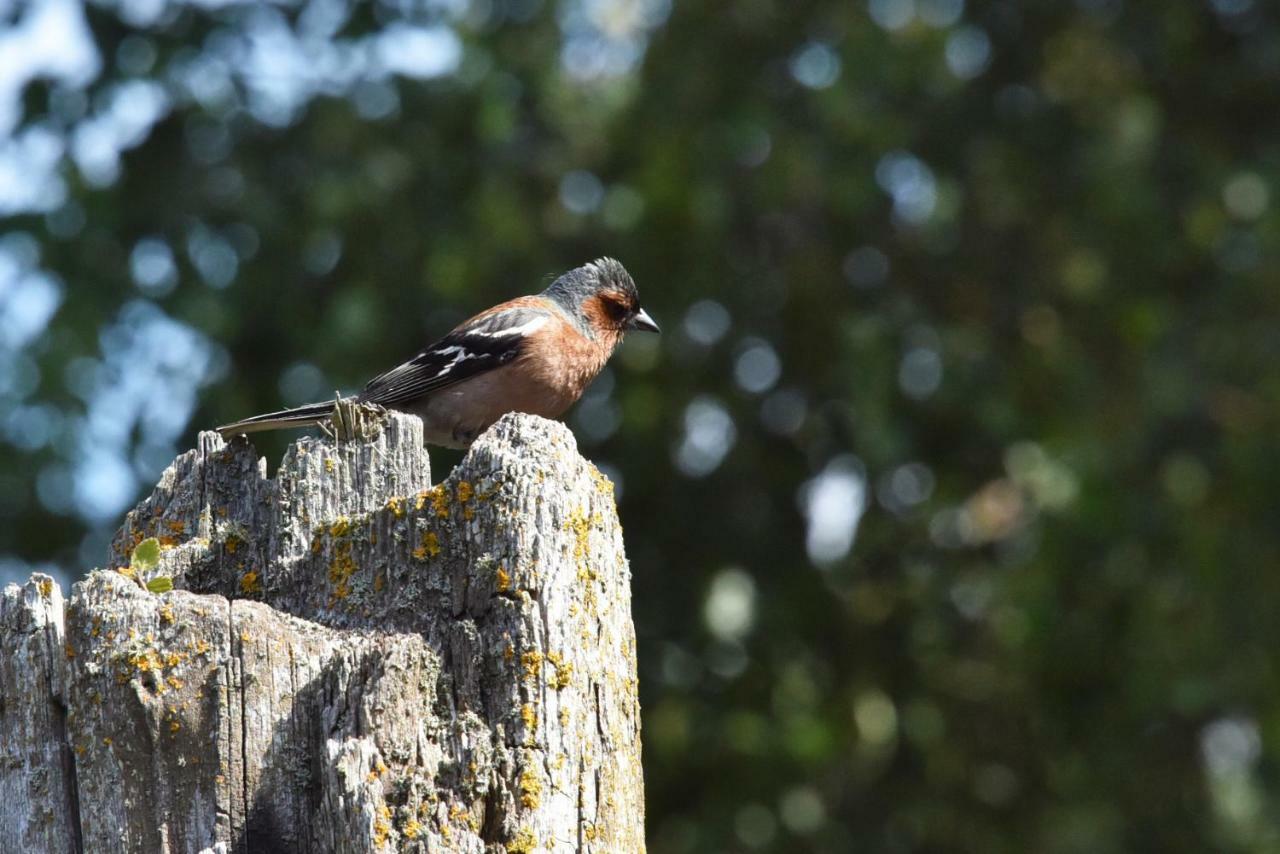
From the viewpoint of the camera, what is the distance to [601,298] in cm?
670

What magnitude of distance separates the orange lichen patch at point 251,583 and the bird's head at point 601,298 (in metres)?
3.76

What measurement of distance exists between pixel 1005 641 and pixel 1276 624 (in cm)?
151

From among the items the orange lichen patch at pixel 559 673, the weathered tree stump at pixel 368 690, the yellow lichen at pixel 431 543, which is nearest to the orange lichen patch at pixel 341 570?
the weathered tree stump at pixel 368 690

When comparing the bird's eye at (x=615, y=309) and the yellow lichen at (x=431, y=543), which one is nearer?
the yellow lichen at (x=431, y=543)

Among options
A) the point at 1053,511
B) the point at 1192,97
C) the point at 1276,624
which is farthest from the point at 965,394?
the point at 1192,97

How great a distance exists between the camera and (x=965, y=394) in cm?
891

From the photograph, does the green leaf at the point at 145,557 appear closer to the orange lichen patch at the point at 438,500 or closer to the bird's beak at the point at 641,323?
the orange lichen patch at the point at 438,500

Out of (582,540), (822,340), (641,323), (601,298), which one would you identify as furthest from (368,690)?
(822,340)

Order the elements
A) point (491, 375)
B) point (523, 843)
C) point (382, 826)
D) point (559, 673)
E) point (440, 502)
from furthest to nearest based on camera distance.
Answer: point (491, 375) < point (440, 502) < point (559, 673) < point (523, 843) < point (382, 826)

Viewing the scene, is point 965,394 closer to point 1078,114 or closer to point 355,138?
point 1078,114

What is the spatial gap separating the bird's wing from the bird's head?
1.09ft

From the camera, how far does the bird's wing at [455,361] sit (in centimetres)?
612

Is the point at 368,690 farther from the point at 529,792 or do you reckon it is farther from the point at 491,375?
the point at 491,375

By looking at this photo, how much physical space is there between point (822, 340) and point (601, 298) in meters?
3.24
